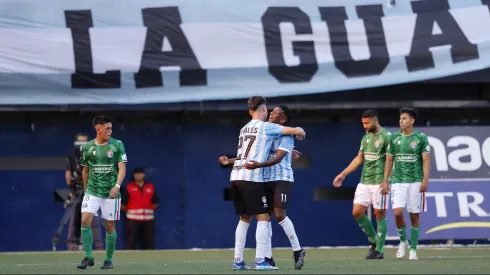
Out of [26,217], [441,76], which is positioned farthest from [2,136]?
[441,76]

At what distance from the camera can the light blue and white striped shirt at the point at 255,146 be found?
535 inches

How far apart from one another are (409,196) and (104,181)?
444 cm

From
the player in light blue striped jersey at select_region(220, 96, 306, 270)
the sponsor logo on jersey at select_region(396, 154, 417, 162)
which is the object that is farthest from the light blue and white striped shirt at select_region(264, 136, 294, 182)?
the sponsor logo on jersey at select_region(396, 154, 417, 162)

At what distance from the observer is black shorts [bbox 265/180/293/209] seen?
14008 mm

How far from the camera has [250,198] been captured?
1353cm

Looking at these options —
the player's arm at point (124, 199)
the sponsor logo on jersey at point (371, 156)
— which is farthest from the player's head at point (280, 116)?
the player's arm at point (124, 199)

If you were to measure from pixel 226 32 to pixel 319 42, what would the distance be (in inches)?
69.1

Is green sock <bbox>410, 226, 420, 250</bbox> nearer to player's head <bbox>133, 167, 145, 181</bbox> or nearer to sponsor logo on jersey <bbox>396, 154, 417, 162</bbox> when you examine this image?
sponsor logo on jersey <bbox>396, 154, 417, 162</bbox>

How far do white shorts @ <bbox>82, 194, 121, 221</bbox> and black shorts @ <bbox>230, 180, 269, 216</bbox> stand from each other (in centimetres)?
198

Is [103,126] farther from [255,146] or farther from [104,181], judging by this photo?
[255,146]

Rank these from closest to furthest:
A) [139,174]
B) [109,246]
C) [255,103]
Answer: [255,103], [109,246], [139,174]

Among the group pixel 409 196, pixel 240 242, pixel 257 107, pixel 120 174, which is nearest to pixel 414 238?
pixel 409 196

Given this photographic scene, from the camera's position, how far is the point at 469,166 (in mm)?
22438

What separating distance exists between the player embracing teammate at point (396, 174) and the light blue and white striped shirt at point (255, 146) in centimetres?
321
